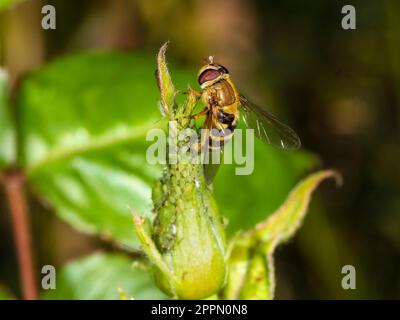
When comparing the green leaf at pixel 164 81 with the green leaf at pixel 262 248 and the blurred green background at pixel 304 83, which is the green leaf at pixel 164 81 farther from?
the blurred green background at pixel 304 83

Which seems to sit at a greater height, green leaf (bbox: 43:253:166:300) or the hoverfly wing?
the hoverfly wing

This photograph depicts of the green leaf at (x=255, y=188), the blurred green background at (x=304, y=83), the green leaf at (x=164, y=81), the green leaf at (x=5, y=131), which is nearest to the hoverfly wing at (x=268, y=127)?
the green leaf at (x=255, y=188)

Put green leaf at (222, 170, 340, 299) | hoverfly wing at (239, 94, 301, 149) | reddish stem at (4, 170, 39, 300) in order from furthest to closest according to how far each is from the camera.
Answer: reddish stem at (4, 170, 39, 300) < hoverfly wing at (239, 94, 301, 149) < green leaf at (222, 170, 340, 299)

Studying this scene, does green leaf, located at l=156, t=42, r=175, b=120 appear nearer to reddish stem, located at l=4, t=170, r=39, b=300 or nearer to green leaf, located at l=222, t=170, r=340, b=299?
green leaf, located at l=222, t=170, r=340, b=299

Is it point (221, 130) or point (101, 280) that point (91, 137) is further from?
point (221, 130)

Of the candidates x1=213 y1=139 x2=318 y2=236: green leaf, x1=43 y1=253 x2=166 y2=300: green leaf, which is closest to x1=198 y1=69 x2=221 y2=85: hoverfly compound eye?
x1=213 y1=139 x2=318 y2=236: green leaf

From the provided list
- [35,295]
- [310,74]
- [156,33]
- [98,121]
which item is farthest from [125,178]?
[310,74]

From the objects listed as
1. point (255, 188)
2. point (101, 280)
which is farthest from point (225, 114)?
point (101, 280)
